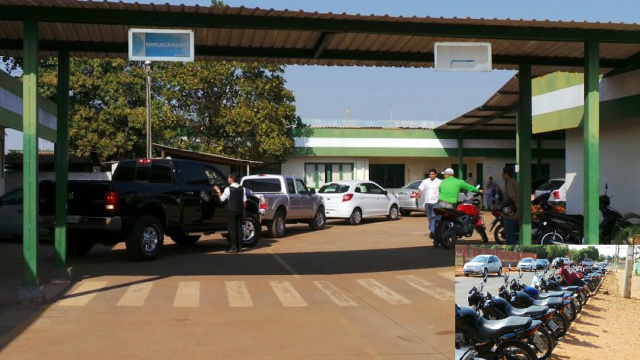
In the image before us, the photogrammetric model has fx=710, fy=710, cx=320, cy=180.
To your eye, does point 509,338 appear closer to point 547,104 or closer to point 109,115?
point 547,104

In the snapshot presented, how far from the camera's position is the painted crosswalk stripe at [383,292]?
9719 mm

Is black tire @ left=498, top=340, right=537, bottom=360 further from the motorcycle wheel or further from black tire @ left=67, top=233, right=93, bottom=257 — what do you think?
black tire @ left=67, top=233, right=93, bottom=257

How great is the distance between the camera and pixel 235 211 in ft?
50.5

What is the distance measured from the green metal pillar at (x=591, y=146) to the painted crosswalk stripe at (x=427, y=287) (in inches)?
101

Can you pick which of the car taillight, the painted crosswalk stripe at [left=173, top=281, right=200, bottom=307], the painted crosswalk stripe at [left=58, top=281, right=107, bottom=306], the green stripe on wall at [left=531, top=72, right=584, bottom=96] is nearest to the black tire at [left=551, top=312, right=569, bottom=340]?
the painted crosswalk stripe at [left=173, top=281, right=200, bottom=307]

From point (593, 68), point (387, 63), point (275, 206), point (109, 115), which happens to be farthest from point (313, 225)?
point (109, 115)

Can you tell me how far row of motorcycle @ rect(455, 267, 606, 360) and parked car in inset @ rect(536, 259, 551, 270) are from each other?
2 centimetres

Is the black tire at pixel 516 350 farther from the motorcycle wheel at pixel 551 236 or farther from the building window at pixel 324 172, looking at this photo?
the building window at pixel 324 172

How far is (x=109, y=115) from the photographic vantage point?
124 ft

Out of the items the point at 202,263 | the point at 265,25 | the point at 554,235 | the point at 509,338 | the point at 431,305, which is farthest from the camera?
the point at 202,263

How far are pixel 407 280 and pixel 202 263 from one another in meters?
4.34

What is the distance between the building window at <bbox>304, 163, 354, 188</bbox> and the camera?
3775 cm

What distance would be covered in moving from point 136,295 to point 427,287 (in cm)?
428

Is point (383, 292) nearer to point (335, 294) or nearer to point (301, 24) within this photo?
point (335, 294)
